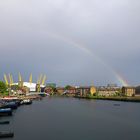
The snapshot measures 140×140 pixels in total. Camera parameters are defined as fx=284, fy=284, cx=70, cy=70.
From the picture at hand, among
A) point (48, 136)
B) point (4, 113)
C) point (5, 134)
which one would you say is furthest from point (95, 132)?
point (4, 113)

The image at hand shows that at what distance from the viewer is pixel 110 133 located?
3083 cm

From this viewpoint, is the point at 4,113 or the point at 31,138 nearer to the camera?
the point at 31,138

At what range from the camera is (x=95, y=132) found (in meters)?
31.4

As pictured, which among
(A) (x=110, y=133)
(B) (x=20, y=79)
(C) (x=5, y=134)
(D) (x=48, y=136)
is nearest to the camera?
(C) (x=5, y=134)

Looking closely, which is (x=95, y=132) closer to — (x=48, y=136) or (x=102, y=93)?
(x=48, y=136)

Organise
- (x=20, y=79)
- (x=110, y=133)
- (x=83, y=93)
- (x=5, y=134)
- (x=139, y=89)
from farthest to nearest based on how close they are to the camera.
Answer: (x=20, y=79)
(x=83, y=93)
(x=139, y=89)
(x=110, y=133)
(x=5, y=134)

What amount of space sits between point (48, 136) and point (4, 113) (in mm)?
18321

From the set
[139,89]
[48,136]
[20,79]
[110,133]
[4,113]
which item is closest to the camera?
[48,136]

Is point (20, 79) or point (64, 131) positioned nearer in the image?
point (64, 131)

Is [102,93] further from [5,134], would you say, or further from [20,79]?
[5,134]

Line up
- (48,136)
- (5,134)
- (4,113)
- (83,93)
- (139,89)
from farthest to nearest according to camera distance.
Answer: (83,93) → (139,89) → (4,113) → (48,136) → (5,134)

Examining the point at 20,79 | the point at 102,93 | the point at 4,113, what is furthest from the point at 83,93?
the point at 4,113

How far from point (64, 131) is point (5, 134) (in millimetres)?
7784

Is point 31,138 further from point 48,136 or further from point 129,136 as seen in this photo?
point 129,136
